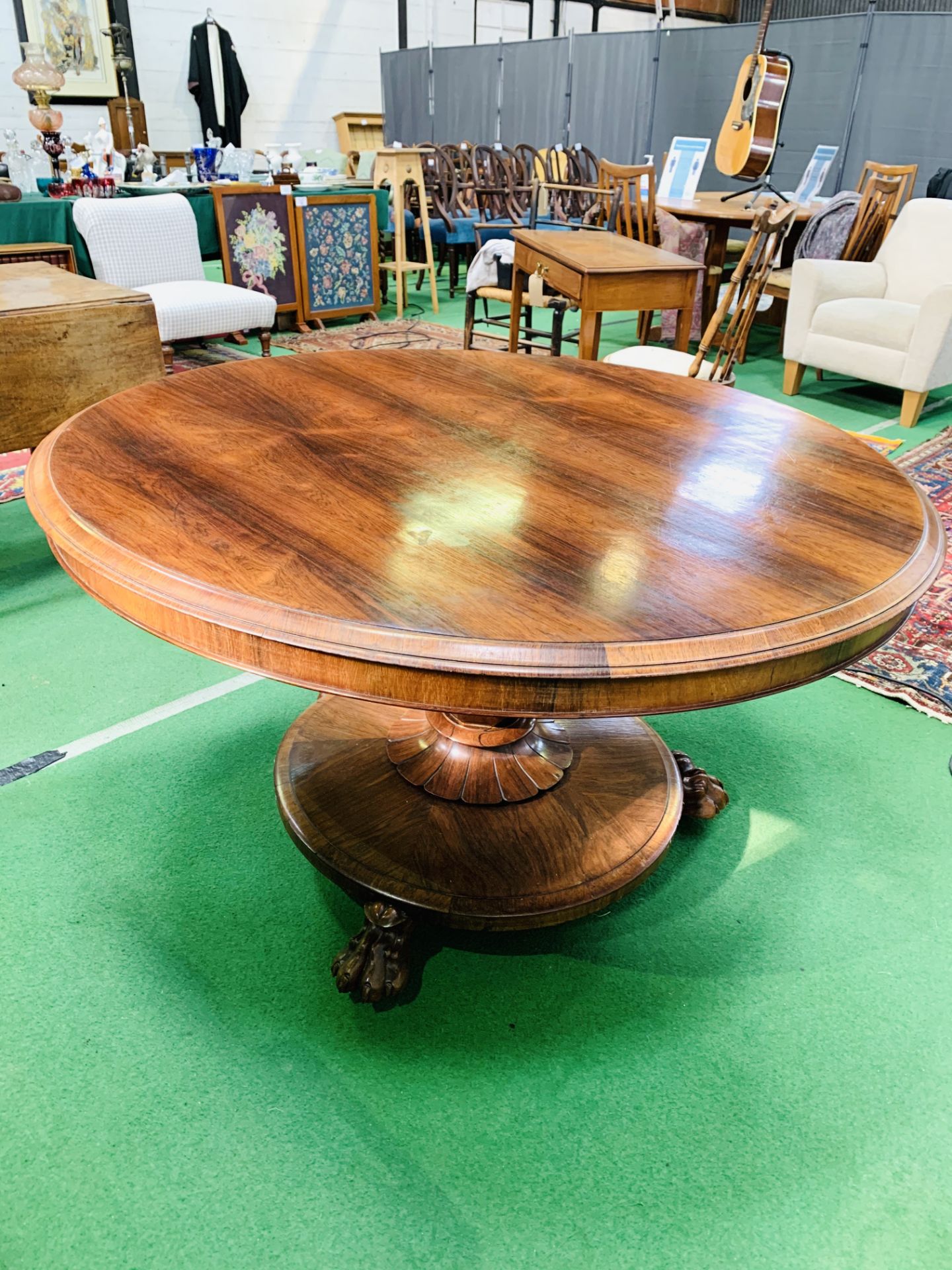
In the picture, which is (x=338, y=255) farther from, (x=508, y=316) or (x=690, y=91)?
(x=690, y=91)

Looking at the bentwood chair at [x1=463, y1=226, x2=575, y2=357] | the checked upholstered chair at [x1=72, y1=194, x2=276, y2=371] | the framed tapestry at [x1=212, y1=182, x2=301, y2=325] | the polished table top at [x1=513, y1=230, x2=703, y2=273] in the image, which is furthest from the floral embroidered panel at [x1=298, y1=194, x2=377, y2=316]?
the polished table top at [x1=513, y1=230, x2=703, y2=273]

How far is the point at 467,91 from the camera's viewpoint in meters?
10.1

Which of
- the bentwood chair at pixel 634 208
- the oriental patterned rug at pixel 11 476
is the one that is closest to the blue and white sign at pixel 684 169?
the bentwood chair at pixel 634 208

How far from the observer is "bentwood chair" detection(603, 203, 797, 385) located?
2.60 metres

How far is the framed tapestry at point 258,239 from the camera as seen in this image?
454cm

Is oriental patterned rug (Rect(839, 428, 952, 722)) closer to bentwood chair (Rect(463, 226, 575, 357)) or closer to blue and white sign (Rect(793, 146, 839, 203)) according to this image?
→ bentwood chair (Rect(463, 226, 575, 357))

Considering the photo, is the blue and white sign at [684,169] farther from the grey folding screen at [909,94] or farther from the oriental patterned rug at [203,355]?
the oriental patterned rug at [203,355]

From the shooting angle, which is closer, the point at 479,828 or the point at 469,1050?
the point at 469,1050

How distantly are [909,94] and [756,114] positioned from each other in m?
2.93

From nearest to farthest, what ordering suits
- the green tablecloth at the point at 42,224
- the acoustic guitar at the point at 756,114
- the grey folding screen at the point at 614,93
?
the green tablecloth at the point at 42,224, the acoustic guitar at the point at 756,114, the grey folding screen at the point at 614,93

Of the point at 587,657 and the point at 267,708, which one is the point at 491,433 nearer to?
the point at 587,657

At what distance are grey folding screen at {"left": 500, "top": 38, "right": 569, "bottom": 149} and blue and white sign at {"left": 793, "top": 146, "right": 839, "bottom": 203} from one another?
15.6 ft

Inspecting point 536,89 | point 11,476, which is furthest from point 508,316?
point 536,89

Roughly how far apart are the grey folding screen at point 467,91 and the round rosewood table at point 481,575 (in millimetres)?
9865
